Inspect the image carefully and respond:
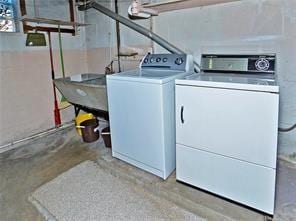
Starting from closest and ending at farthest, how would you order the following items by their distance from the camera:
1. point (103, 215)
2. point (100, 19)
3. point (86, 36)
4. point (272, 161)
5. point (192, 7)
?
point (272, 161) < point (103, 215) < point (192, 7) < point (100, 19) < point (86, 36)

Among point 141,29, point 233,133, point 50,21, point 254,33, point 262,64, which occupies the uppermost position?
point 50,21

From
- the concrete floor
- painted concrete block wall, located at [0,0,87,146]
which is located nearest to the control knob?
the concrete floor

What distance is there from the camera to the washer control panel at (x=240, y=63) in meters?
2.02

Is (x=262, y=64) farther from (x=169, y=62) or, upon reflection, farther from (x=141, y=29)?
(x=141, y=29)

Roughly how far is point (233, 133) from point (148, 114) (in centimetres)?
73

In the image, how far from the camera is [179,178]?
2113mm

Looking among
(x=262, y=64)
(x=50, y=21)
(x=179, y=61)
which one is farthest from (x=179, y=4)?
(x=50, y=21)

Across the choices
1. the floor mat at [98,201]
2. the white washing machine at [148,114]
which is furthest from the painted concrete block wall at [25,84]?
the white washing machine at [148,114]

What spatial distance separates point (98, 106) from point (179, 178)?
1.26 meters

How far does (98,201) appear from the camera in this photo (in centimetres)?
192

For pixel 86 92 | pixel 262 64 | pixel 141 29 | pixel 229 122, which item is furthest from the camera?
pixel 141 29

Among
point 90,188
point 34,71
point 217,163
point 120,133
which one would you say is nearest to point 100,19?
point 34,71

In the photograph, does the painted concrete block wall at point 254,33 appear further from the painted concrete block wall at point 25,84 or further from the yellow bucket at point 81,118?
the painted concrete block wall at point 25,84

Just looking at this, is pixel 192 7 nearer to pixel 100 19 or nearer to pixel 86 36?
pixel 100 19
